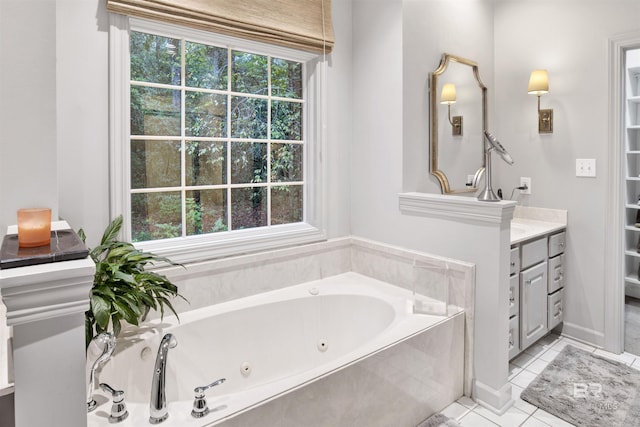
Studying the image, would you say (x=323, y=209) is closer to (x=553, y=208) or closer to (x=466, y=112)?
(x=466, y=112)

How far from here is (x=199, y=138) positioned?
7.32ft

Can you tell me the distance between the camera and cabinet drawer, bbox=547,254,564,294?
2742 millimetres

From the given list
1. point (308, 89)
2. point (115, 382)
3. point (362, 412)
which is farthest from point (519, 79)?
point (115, 382)

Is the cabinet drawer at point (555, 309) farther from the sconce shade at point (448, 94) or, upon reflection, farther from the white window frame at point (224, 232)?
the white window frame at point (224, 232)

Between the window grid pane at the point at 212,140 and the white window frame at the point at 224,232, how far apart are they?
0.20 ft

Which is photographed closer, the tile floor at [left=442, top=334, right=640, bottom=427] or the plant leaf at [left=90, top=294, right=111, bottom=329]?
the plant leaf at [left=90, top=294, right=111, bottom=329]

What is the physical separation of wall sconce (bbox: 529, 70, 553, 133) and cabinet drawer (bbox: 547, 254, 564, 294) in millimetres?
920

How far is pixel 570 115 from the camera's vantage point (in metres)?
2.79

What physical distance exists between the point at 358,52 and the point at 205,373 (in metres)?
2.16

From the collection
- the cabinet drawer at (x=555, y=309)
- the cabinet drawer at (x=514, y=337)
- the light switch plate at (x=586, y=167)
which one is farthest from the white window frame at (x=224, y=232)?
the light switch plate at (x=586, y=167)

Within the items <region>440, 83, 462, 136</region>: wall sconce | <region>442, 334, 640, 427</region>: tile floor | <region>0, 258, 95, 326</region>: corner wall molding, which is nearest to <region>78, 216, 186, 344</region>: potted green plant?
<region>0, 258, 95, 326</region>: corner wall molding

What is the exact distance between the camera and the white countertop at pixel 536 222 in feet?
8.46

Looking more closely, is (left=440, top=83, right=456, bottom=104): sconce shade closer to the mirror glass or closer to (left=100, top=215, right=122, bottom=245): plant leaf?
the mirror glass

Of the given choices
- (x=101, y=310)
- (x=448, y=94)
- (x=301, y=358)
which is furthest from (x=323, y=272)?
(x=101, y=310)
